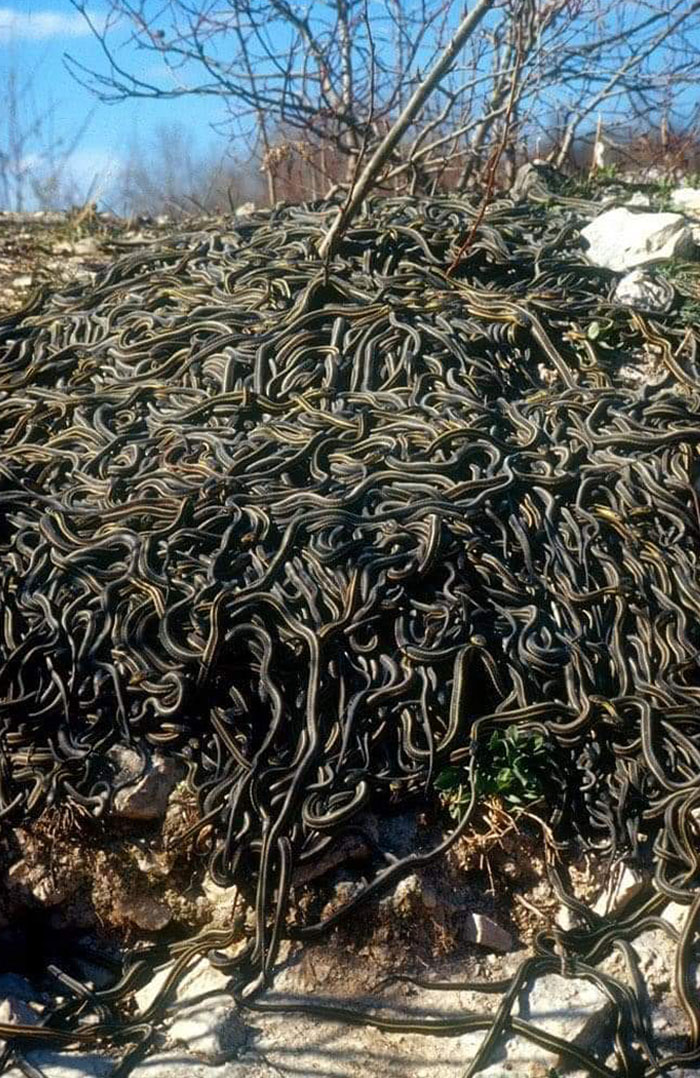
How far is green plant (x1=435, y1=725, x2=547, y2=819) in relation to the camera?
4180 millimetres

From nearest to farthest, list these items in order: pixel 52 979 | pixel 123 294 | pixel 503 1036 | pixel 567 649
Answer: pixel 503 1036 < pixel 52 979 < pixel 567 649 < pixel 123 294

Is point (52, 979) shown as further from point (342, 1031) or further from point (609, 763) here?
point (609, 763)

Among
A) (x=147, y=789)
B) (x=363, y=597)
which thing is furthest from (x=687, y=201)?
(x=147, y=789)

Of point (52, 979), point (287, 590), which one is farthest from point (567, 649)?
point (52, 979)

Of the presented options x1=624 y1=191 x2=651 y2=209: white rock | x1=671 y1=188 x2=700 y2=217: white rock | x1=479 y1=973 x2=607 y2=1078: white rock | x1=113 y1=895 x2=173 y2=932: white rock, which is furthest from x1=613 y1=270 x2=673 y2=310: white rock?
x1=113 y1=895 x2=173 y2=932: white rock

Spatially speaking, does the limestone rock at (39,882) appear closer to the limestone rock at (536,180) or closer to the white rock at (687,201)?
the limestone rock at (536,180)

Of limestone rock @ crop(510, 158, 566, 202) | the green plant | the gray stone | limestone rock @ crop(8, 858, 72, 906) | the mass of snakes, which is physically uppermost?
limestone rock @ crop(510, 158, 566, 202)

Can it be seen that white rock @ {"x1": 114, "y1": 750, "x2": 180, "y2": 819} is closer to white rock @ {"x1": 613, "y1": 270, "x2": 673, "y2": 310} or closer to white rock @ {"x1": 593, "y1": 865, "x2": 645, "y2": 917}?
white rock @ {"x1": 593, "y1": 865, "x2": 645, "y2": 917}

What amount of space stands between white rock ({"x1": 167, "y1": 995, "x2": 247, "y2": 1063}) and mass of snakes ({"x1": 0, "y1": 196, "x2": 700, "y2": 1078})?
0.09 meters

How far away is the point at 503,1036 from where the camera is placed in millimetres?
3734

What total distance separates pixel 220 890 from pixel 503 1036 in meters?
1.10

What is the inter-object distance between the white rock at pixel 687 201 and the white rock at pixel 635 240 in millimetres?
957

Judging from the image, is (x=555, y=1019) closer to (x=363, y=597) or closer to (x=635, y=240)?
(x=363, y=597)

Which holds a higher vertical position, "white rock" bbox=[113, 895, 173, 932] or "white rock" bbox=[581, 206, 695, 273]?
"white rock" bbox=[581, 206, 695, 273]
